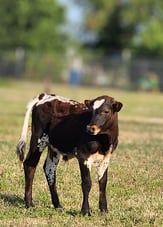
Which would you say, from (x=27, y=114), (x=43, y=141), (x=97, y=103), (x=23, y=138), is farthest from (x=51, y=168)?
(x=97, y=103)

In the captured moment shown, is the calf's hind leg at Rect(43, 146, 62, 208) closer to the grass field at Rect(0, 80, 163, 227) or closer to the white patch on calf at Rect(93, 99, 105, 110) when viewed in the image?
the grass field at Rect(0, 80, 163, 227)

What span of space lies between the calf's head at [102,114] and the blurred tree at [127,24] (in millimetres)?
63843

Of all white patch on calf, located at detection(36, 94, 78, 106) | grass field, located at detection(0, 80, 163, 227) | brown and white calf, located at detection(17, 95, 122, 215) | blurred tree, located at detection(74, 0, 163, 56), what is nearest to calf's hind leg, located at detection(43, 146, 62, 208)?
brown and white calf, located at detection(17, 95, 122, 215)

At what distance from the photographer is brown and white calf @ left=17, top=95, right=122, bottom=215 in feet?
30.9

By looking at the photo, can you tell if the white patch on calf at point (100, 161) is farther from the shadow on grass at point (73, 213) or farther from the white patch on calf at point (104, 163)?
the shadow on grass at point (73, 213)

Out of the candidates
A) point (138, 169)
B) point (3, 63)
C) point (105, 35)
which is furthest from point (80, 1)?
point (138, 169)

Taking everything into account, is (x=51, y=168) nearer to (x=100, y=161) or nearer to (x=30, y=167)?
(x=30, y=167)

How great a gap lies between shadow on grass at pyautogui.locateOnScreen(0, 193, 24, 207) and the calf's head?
1831 mm

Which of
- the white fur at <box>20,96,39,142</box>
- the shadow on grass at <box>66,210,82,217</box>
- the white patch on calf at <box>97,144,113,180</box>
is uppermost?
the white fur at <box>20,96,39,142</box>

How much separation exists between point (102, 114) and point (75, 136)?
65 centimetres

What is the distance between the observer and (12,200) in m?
10.6

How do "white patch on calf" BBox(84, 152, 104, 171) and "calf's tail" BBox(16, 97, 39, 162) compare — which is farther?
"calf's tail" BBox(16, 97, 39, 162)

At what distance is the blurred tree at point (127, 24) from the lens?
2874 inches

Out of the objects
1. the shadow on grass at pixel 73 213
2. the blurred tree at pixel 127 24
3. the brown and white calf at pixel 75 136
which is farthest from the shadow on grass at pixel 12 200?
the blurred tree at pixel 127 24
